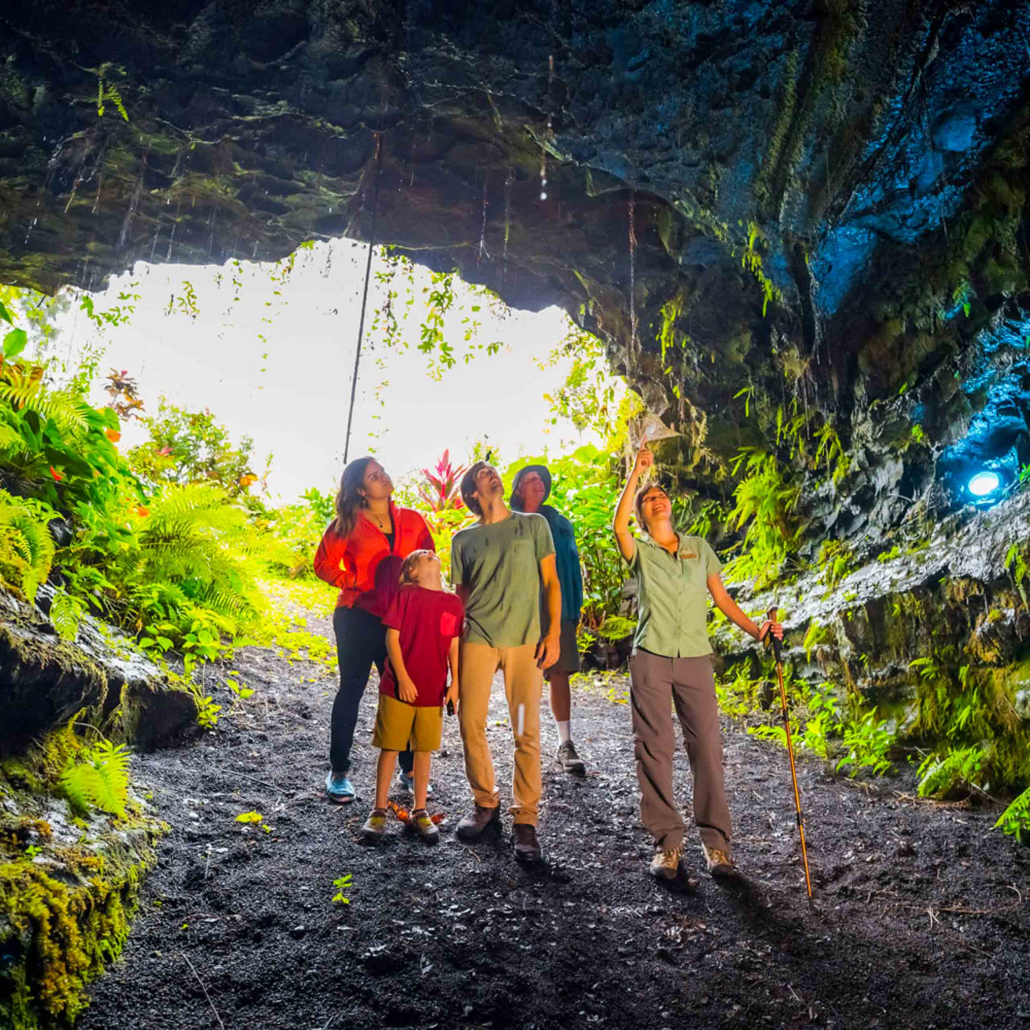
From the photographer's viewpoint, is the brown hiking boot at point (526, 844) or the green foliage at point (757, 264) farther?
the green foliage at point (757, 264)

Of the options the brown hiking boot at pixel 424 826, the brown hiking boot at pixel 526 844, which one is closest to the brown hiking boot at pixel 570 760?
the brown hiking boot at pixel 526 844

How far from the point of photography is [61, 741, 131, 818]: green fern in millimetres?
2785

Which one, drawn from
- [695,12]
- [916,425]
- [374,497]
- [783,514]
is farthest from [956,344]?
[374,497]

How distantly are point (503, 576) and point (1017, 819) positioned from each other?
3.21 metres

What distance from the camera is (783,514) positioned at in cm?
744

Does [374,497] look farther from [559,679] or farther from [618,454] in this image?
[618,454]

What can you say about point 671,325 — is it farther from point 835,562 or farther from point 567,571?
point 567,571

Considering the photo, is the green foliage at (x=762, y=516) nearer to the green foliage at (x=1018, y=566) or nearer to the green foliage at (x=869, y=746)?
the green foliage at (x=869, y=746)

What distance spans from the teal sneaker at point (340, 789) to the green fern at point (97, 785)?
1.20 m

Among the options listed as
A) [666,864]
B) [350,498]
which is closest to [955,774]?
[666,864]

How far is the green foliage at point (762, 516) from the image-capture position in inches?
287

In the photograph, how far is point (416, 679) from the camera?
352 centimetres

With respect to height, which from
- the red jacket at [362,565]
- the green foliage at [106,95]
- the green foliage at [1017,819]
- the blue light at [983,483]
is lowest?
the green foliage at [1017,819]

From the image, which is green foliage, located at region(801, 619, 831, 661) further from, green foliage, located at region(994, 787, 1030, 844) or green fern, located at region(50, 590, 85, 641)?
green fern, located at region(50, 590, 85, 641)
